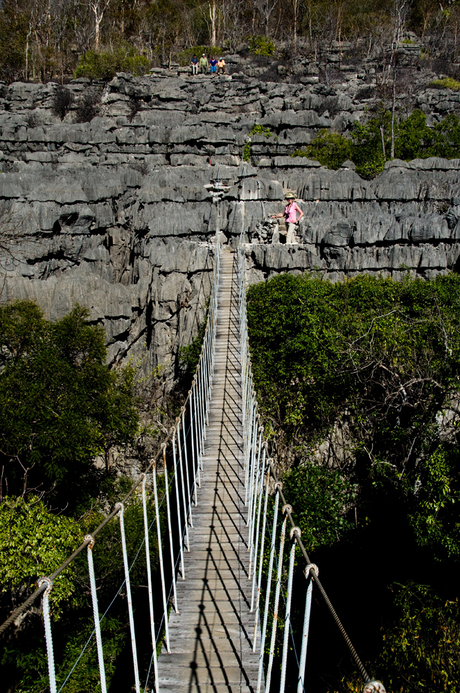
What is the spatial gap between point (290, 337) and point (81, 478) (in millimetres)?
4188

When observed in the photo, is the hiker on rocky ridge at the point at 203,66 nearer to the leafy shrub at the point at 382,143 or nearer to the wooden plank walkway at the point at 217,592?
the leafy shrub at the point at 382,143

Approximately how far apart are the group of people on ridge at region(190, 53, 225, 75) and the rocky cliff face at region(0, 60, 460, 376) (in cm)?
908

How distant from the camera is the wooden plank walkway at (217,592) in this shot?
10.9 feet

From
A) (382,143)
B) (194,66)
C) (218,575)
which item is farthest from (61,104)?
(218,575)

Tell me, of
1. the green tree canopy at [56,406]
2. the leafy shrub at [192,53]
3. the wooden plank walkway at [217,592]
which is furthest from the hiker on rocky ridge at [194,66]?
the wooden plank walkway at [217,592]

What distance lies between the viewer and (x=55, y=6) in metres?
38.3

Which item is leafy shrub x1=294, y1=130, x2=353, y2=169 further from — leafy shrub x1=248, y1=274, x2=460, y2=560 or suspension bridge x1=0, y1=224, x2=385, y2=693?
suspension bridge x1=0, y1=224, x2=385, y2=693

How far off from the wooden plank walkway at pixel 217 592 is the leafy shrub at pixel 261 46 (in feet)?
107

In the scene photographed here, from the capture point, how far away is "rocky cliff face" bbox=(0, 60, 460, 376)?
1155 cm

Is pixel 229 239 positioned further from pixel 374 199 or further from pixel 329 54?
pixel 329 54

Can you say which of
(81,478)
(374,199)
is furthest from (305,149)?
(81,478)

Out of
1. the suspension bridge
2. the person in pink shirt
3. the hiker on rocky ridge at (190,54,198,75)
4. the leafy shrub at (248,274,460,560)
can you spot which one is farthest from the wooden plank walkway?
the hiker on rocky ridge at (190,54,198,75)

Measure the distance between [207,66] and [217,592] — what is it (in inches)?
1279

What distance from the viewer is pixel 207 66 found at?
31016 mm
